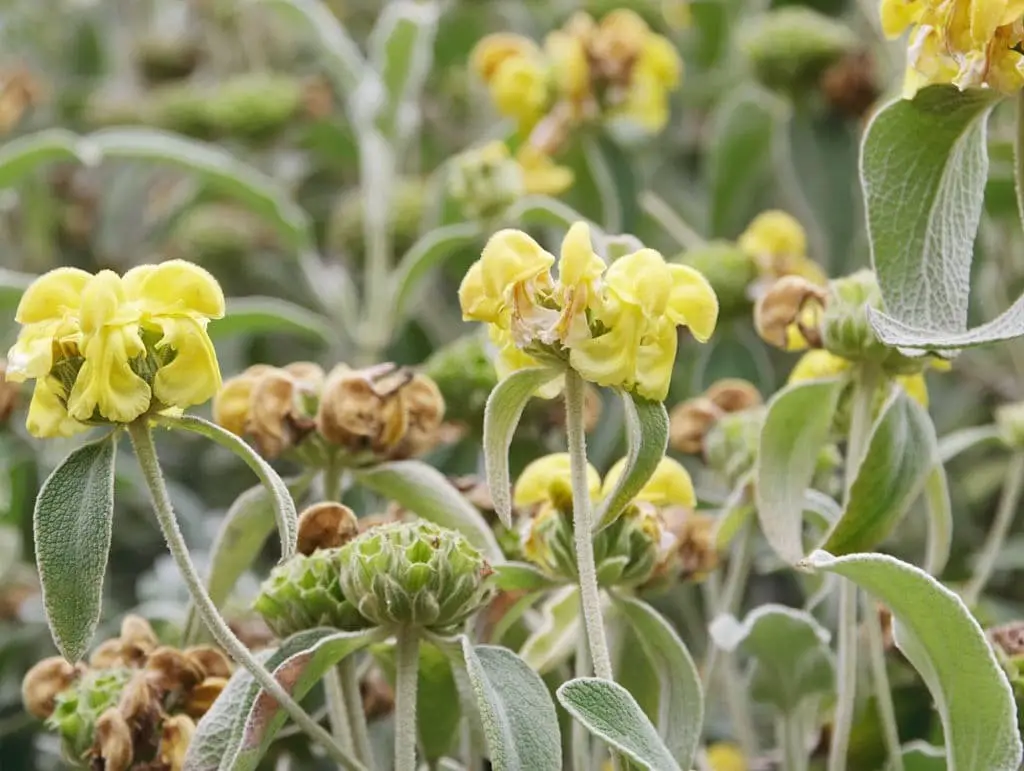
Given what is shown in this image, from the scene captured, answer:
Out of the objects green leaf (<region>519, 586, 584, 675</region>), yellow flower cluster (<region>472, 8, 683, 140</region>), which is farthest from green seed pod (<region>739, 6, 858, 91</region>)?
green leaf (<region>519, 586, 584, 675</region>)

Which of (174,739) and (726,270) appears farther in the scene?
(726,270)

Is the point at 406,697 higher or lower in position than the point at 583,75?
lower

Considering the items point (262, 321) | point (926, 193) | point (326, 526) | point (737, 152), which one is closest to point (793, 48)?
point (737, 152)

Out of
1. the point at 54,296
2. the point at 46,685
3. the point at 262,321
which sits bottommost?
the point at 46,685

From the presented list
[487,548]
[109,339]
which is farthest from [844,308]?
[109,339]

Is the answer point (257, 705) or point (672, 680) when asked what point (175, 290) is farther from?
point (672, 680)
